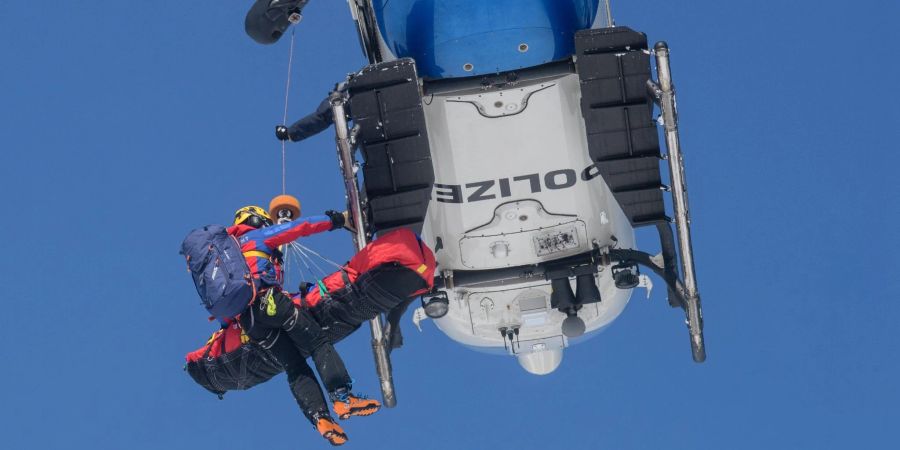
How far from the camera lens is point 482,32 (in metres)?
18.9

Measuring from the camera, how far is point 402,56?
64.1 ft

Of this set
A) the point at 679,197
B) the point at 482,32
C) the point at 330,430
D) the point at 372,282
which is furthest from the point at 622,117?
the point at 330,430

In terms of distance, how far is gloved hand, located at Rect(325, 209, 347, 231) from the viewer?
759 inches

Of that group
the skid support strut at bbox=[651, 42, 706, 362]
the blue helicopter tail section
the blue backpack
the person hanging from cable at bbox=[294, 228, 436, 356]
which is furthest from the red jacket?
the skid support strut at bbox=[651, 42, 706, 362]

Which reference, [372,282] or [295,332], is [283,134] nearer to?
[372,282]

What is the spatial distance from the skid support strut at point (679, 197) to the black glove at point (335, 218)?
12.6ft

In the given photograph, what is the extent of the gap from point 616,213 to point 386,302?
303 cm

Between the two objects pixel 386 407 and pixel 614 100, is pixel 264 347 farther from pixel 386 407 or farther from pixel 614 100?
pixel 614 100

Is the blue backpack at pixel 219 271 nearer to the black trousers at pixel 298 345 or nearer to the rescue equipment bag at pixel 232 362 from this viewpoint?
the black trousers at pixel 298 345

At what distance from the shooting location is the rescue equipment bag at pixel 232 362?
774 inches

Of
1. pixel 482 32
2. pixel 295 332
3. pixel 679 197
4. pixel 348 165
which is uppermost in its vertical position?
pixel 482 32

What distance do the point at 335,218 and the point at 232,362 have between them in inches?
85.2

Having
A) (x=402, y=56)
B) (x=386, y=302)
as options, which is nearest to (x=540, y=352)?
(x=386, y=302)

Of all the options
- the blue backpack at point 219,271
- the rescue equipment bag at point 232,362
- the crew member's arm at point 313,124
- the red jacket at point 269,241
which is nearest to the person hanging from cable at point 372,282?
the red jacket at point 269,241
